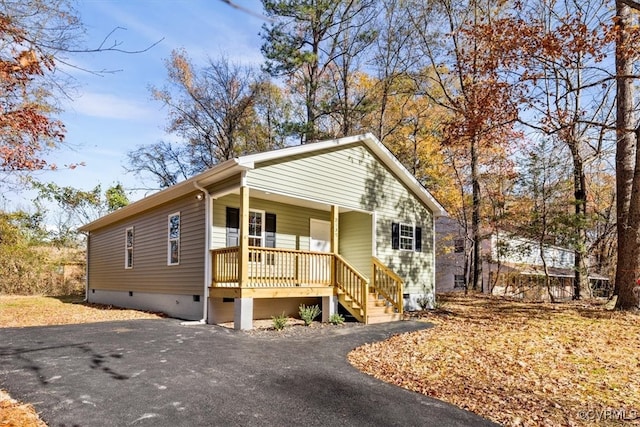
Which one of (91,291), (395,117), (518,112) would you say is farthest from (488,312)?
(91,291)

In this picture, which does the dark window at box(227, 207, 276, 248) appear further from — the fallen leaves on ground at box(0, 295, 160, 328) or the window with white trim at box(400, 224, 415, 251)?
the window with white trim at box(400, 224, 415, 251)

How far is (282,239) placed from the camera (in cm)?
1260

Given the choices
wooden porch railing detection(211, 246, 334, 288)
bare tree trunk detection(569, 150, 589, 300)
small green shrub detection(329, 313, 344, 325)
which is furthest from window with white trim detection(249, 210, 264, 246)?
bare tree trunk detection(569, 150, 589, 300)

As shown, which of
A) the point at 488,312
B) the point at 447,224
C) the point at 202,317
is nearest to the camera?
the point at 202,317

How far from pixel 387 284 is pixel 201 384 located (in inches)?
326

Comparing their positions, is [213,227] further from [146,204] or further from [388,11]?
[388,11]

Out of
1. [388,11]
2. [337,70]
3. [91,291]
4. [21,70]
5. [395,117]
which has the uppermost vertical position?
[388,11]

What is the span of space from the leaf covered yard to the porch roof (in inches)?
197

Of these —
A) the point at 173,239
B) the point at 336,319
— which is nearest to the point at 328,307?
the point at 336,319

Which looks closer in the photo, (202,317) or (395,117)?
(202,317)

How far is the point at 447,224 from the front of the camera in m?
27.2

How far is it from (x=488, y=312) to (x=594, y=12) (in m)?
9.99

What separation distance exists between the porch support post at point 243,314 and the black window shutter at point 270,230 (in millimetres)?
2743

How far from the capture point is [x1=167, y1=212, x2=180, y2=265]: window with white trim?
12.3m
